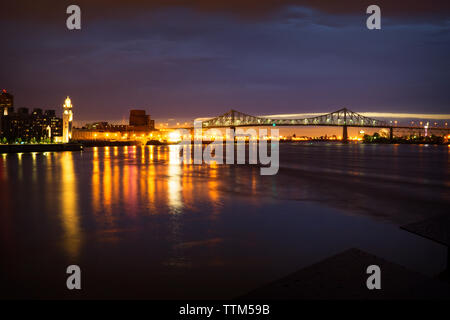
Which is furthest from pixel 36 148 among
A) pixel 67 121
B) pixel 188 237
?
pixel 188 237

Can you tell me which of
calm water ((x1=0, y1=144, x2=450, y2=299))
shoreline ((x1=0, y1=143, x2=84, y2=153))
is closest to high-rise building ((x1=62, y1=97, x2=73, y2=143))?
shoreline ((x1=0, y1=143, x2=84, y2=153))

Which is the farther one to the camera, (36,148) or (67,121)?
(67,121)

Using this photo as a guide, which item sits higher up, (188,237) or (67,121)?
(67,121)

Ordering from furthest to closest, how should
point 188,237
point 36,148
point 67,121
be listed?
point 67,121 → point 36,148 → point 188,237

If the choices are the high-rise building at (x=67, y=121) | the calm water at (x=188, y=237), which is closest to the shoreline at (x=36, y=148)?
the high-rise building at (x=67, y=121)

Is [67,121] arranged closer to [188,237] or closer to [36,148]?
[36,148]

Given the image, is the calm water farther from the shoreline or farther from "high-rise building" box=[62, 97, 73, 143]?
"high-rise building" box=[62, 97, 73, 143]

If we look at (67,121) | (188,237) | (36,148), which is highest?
(67,121)

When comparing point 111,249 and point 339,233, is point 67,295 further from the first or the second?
point 339,233

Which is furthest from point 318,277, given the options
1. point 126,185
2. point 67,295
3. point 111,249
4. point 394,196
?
point 126,185

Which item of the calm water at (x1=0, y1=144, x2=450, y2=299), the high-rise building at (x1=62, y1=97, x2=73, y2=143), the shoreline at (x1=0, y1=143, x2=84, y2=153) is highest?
the high-rise building at (x1=62, y1=97, x2=73, y2=143)

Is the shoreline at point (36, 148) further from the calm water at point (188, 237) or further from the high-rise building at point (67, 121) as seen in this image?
the calm water at point (188, 237)

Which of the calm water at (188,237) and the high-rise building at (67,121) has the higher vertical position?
the high-rise building at (67,121)
